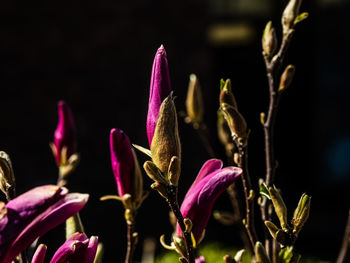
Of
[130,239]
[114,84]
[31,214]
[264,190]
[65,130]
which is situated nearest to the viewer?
[31,214]

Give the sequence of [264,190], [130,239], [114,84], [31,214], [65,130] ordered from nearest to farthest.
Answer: [31,214], [264,190], [130,239], [65,130], [114,84]

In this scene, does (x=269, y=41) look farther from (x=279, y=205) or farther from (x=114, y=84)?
(x=114, y=84)

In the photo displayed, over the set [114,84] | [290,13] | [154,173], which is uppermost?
[290,13]

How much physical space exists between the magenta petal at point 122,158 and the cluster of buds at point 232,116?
0.10 m

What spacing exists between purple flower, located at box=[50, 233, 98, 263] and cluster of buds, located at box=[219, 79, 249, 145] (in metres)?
0.17

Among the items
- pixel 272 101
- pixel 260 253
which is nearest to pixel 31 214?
pixel 260 253

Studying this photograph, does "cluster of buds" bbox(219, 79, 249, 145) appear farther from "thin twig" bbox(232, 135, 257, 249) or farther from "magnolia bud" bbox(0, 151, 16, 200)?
"magnolia bud" bbox(0, 151, 16, 200)

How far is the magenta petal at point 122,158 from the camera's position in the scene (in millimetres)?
523

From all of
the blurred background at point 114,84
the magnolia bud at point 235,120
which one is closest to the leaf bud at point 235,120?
the magnolia bud at point 235,120

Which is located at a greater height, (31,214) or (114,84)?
(31,214)

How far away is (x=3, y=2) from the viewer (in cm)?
365

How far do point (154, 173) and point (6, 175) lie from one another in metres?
0.13

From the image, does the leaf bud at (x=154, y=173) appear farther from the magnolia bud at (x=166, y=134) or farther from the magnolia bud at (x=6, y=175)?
the magnolia bud at (x=6, y=175)

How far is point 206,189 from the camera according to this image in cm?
47
